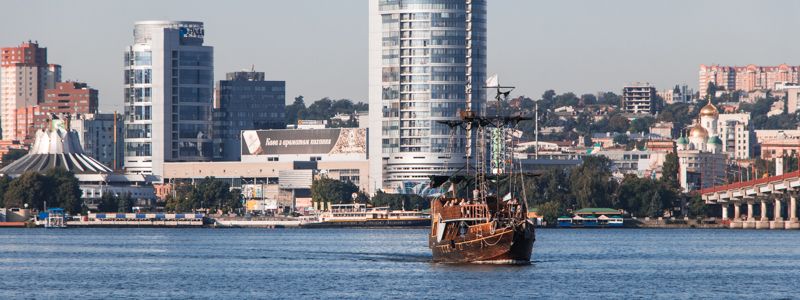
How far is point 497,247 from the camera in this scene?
4444 inches

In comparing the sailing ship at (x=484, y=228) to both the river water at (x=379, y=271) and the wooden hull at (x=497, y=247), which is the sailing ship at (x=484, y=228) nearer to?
the wooden hull at (x=497, y=247)

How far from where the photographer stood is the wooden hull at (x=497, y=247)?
368ft

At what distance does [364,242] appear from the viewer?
583ft

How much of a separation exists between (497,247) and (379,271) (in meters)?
9.87

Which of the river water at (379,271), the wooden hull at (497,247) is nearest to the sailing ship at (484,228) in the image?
the wooden hull at (497,247)

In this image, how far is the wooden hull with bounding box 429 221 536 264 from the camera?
112 metres

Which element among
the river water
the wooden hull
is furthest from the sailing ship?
the river water

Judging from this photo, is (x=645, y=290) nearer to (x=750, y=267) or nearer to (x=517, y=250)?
(x=517, y=250)

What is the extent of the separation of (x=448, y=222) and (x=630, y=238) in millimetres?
83075

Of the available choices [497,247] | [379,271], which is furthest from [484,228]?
[379,271]

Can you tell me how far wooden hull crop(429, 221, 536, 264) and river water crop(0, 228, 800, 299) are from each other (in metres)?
0.82

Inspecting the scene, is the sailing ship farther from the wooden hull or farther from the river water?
the river water

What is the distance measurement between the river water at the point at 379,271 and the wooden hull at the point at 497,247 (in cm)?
82

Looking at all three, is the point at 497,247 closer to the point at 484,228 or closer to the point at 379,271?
the point at 484,228
